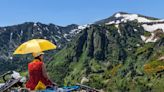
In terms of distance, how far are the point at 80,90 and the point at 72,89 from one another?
453mm

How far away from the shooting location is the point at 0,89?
18.9 m

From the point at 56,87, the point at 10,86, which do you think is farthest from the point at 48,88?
the point at 10,86

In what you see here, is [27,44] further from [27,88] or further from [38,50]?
[27,88]

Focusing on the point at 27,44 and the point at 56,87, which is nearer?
the point at 56,87

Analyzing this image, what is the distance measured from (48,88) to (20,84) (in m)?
1.10

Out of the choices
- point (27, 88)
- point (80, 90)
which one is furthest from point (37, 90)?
point (80, 90)

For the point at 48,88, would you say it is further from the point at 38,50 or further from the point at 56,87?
the point at 38,50

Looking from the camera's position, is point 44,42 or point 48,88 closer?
point 48,88

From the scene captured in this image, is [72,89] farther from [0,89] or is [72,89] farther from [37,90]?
[0,89]

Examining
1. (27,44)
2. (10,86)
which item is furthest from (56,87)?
(27,44)

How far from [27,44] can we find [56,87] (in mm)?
3094

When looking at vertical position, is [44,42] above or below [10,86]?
above

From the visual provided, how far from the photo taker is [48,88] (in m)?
19.5

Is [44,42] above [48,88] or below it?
above
